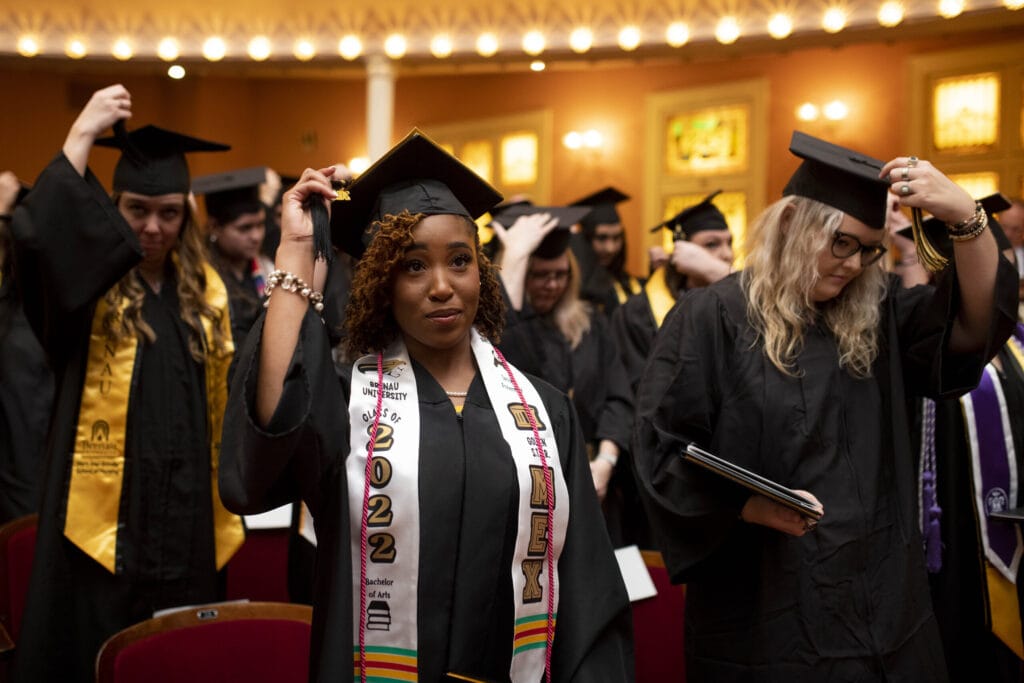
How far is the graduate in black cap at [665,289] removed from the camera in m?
4.55

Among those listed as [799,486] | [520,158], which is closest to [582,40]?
[520,158]

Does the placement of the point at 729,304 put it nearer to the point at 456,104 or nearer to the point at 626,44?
the point at 626,44

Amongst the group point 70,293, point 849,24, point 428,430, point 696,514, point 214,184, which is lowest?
point 696,514

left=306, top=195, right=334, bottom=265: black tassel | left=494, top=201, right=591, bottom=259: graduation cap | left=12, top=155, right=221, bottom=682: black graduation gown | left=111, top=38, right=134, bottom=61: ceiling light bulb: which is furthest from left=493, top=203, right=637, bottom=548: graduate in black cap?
left=111, top=38, right=134, bottom=61: ceiling light bulb

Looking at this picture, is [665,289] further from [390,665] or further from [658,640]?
[390,665]

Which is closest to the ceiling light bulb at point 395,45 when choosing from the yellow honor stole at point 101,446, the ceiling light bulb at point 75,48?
the ceiling light bulb at point 75,48

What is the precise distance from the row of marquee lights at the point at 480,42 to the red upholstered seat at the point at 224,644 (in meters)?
7.10

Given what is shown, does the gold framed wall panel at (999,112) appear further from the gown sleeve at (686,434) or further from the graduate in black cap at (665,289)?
the gown sleeve at (686,434)

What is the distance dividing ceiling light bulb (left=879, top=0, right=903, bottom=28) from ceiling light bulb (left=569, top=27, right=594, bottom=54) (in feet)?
8.23

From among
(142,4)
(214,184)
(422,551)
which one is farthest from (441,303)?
(142,4)

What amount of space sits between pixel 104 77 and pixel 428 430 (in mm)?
11806

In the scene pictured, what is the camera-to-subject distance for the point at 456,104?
12.2 meters

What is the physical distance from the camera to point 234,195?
463 centimetres

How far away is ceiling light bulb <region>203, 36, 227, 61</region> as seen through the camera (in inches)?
371
